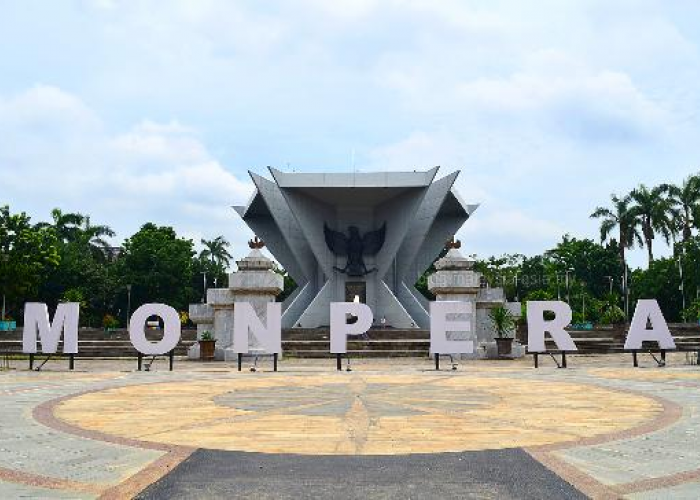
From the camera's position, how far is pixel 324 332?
43750 mm

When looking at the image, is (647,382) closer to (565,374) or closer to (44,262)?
(565,374)

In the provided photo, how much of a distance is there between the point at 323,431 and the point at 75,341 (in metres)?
18.3

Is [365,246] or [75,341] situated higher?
[365,246]

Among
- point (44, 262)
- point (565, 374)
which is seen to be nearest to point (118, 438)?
Result: point (565, 374)

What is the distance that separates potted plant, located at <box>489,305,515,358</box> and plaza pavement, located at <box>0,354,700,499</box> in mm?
14364

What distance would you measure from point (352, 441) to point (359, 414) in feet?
8.71

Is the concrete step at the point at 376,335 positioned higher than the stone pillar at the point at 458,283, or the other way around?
the stone pillar at the point at 458,283

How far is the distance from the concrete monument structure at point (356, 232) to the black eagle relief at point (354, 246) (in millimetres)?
92

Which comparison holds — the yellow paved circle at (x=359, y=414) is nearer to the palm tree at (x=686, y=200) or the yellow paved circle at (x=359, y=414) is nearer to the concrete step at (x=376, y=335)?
the concrete step at (x=376, y=335)

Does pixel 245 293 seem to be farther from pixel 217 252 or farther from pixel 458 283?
pixel 217 252

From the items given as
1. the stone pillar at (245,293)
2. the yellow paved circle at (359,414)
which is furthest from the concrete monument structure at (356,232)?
the yellow paved circle at (359,414)

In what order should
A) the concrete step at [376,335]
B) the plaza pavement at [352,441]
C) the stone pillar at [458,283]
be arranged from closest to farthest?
1. the plaza pavement at [352,441]
2. the stone pillar at [458,283]
3. the concrete step at [376,335]

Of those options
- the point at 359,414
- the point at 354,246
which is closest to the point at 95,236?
the point at 354,246

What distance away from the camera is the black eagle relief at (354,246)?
59.0 metres
